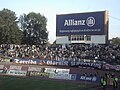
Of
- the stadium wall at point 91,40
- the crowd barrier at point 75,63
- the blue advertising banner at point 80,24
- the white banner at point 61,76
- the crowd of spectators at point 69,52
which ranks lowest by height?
the white banner at point 61,76

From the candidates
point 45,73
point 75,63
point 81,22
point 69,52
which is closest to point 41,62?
point 69,52

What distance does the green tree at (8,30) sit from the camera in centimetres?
8725

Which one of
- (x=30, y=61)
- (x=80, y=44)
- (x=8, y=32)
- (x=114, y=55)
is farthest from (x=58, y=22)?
(x=8, y=32)

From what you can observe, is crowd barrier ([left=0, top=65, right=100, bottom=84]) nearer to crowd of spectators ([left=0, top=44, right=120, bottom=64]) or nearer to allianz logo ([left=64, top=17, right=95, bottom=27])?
crowd of spectators ([left=0, top=44, right=120, bottom=64])

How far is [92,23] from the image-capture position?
64.0 meters

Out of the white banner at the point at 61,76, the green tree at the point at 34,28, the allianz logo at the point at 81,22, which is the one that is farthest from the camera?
the green tree at the point at 34,28

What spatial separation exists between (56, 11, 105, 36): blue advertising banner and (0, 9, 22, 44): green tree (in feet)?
75.3

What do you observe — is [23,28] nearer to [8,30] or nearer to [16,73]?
[8,30]

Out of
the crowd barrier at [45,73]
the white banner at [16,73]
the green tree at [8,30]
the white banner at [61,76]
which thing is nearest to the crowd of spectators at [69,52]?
the crowd barrier at [45,73]

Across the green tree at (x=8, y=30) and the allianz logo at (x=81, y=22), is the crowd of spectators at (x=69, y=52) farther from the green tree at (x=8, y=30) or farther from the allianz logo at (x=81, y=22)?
the green tree at (x=8, y=30)

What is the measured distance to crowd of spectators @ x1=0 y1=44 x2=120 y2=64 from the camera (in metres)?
58.6

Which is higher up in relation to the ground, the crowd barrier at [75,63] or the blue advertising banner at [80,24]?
the blue advertising banner at [80,24]

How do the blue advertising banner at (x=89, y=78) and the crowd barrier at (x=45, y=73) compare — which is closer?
the blue advertising banner at (x=89, y=78)

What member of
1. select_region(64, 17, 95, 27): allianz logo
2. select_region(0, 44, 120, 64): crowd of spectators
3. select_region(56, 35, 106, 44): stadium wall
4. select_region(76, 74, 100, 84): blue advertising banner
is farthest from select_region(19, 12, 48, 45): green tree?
select_region(76, 74, 100, 84): blue advertising banner
